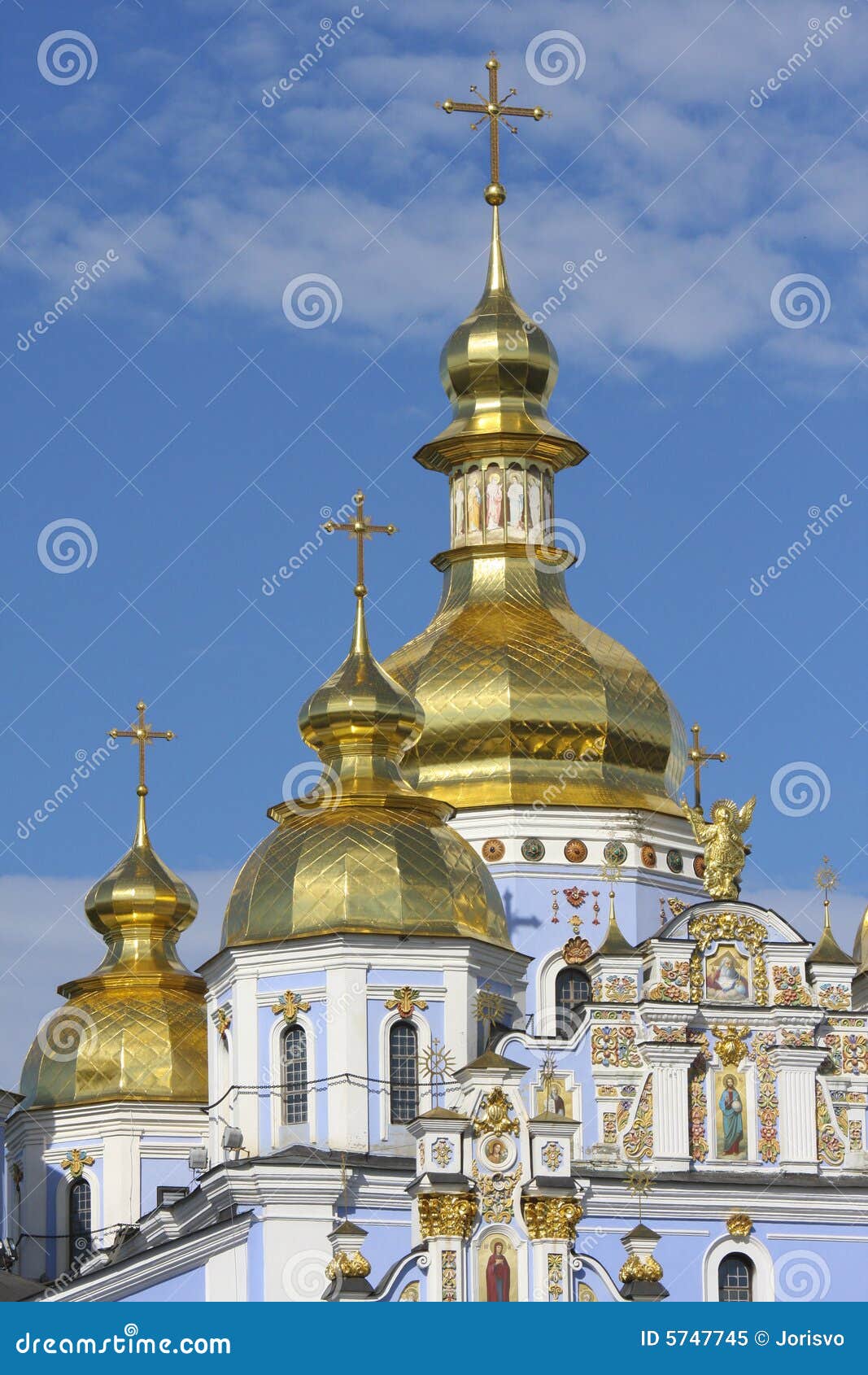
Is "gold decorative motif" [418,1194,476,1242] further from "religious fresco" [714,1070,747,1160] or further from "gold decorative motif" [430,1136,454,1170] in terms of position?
"religious fresco" [714,1070,747,1160]

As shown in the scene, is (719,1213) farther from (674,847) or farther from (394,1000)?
(674,847)

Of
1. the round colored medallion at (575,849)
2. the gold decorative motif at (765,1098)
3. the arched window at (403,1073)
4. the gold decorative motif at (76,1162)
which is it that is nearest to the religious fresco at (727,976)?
the gold decorative motif at (765,1098)

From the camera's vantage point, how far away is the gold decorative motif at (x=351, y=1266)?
150 ft

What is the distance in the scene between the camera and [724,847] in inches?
2048

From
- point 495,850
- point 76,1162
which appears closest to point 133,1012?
point 76,1162

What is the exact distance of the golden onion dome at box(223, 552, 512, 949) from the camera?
51.5 metres

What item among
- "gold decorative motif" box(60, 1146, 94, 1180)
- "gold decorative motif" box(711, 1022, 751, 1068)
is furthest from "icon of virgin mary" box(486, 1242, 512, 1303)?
"gold decorative motif" box(60, 1146, 94, 1180)

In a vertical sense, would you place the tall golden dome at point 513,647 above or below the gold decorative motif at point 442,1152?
above

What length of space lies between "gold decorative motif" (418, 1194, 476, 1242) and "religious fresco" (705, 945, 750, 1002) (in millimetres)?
6695

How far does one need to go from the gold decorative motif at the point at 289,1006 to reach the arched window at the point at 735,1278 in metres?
6.56

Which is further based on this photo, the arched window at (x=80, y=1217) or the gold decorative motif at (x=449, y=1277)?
the arched window at (x=80, y=1217)

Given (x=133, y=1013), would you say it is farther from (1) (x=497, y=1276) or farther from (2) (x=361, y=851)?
(1) (x=497, y=1276)

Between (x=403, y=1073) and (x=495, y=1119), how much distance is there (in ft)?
13.8

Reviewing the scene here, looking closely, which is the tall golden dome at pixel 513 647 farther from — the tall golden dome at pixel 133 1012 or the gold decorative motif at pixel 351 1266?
the gold decorative motif at pixel 351 1266
